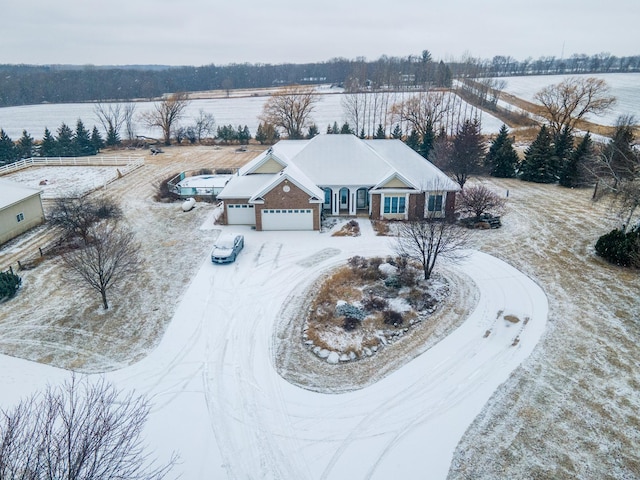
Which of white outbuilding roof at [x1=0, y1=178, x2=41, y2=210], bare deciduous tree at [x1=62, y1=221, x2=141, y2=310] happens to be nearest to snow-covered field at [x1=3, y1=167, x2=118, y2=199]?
white outbuilding roof at [x1=0, y1=178, x2=41, y2=210]

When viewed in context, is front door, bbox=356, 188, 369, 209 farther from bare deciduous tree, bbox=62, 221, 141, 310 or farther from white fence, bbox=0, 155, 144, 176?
white fence, bbox=0, 155, 144, 176

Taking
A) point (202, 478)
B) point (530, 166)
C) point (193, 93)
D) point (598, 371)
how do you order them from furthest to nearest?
point (193, 93) → point (530, 166) → point (598, 371) → point (202, 478)

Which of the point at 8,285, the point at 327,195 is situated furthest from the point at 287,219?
the point at 8,285

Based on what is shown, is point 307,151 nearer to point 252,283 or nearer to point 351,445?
point 252,283

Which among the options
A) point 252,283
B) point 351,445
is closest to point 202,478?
point 351,445

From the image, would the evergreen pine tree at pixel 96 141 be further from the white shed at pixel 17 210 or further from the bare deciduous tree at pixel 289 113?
the white shed at pixel 17 210

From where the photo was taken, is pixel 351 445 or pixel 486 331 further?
pixel 486 331

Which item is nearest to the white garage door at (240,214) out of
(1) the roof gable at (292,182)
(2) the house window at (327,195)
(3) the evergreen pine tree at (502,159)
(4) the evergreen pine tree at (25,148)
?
(1) the roof gable at (292,182)
